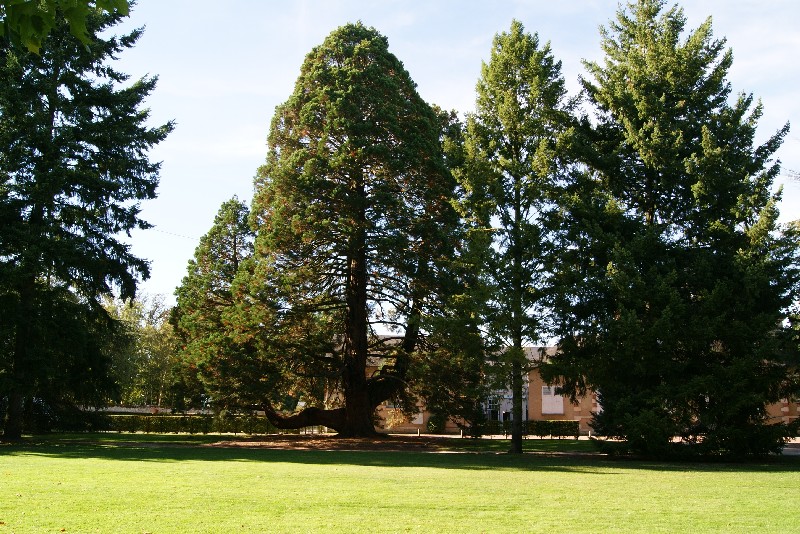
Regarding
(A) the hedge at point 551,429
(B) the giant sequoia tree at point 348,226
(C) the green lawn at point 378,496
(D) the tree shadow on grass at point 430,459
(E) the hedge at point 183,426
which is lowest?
(C) the green lawn at point 378,496

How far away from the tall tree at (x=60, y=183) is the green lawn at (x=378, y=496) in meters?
8.63

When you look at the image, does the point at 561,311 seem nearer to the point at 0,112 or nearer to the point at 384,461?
the point at 384,461

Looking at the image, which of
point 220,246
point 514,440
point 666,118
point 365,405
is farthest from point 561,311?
point 220,246

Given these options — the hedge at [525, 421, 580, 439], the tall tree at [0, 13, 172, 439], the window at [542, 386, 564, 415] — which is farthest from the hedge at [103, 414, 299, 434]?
the window at [542, 386, 564, 415]

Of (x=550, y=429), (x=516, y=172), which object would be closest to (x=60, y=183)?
(x=516, y=172)

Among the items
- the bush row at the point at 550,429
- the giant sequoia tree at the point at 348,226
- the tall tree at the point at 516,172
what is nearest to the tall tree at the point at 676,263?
the tall tree at the point at 516,172

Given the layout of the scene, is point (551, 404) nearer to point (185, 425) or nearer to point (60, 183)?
point (185, 425)

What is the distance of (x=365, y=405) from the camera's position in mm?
31453

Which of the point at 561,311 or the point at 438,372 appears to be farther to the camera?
the point at 438,372

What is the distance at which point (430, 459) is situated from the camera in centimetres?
2148

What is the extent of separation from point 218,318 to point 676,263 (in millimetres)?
21102

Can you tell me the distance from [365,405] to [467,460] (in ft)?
34.5

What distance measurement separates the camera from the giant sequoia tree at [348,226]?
29109 mm

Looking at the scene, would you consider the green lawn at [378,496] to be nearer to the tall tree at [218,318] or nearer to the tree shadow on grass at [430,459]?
the tree shadow on grass at [430,459]
